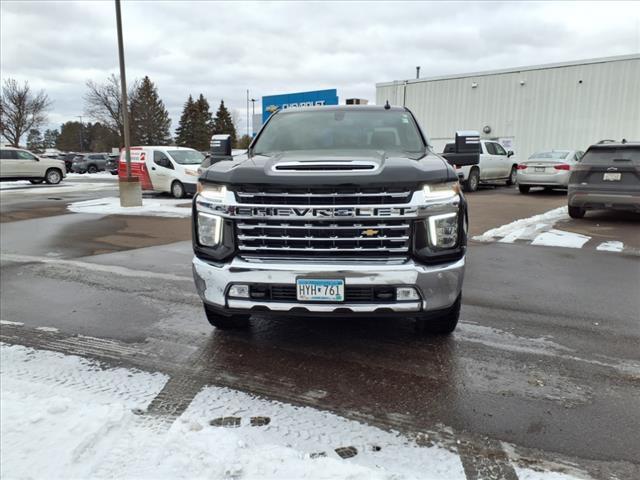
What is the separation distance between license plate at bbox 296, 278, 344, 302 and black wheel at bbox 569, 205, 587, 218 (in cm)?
926

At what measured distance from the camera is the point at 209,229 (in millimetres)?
3539

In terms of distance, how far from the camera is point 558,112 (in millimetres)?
22859

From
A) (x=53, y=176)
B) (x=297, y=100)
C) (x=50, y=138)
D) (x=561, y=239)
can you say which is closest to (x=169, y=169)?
(x=297, y=100)

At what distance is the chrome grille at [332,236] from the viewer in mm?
3301

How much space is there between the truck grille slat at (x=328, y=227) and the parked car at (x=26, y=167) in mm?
25248

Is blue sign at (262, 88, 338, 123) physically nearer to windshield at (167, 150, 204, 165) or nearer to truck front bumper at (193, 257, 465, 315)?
windshield at (167, 150, 204, 165)

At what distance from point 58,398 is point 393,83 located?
27498 mm

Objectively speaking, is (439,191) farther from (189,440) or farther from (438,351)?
(189,440)

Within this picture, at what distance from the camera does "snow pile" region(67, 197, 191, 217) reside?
507 inches

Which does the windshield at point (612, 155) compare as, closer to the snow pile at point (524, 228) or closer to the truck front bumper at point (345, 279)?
the snow pile at point (524, 228)

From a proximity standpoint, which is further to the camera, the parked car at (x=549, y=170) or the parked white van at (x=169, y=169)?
the parked white van at (x=169, y=169)

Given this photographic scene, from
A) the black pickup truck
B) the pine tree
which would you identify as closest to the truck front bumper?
the black pickup truck

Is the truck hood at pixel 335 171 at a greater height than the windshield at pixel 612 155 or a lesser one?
lesser

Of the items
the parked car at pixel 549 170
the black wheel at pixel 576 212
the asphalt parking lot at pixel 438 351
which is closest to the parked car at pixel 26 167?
the asphalt parking lot at pixel 438 351
